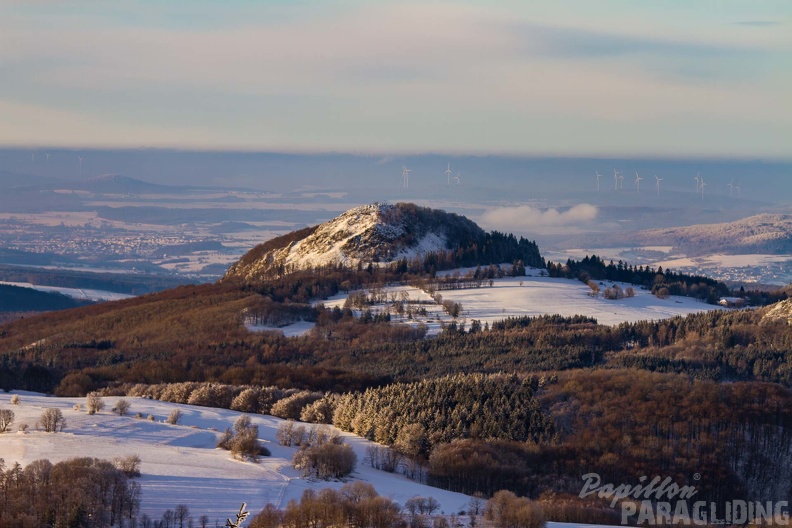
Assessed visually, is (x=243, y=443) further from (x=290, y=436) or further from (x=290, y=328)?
(x=290, y=328)

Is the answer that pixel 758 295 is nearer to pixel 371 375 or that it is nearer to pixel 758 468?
pixel 371 375

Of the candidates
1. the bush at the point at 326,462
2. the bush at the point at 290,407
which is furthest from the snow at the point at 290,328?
the bush at the point at 326,462

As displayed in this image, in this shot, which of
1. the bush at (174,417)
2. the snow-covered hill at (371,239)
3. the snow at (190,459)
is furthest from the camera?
the snow-covered hill at (371,239)

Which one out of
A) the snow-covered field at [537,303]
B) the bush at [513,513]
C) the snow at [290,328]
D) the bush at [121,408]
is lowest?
the bush at [513,513]

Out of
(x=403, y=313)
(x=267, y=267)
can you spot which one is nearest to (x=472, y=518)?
(x=403, y=313)

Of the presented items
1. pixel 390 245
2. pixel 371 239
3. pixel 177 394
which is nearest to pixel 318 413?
pixel 177 394

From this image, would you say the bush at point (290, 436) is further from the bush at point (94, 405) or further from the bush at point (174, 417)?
the bush at point (94, 405)
